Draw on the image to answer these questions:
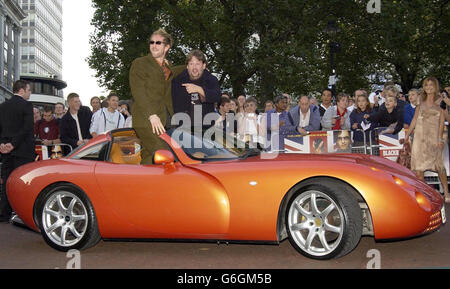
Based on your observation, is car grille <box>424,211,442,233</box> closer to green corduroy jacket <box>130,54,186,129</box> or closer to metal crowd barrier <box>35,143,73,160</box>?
green corduroy jacket <box>130,54,186,129</box>

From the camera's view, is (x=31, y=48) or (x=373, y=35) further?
(x=31, y=48)

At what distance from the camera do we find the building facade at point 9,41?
92188mm

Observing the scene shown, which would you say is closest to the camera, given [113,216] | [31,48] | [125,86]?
[113,216]

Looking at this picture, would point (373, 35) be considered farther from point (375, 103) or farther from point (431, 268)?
point (431, 268)

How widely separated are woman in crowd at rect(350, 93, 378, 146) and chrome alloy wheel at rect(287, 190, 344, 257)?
5.81 metres

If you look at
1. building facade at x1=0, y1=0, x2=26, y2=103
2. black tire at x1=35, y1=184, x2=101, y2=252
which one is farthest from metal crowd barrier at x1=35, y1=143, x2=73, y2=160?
building facade at x1=0, y1=0, x2=26, y2=103

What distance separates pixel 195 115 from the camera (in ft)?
20.6

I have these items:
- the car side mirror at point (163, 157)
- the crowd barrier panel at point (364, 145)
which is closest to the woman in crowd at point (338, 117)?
the crowd barrier panel at point (364, 145)

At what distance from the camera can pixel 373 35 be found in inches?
926

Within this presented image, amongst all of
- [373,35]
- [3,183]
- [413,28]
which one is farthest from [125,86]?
[3,183]

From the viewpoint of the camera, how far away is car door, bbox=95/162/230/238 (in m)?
5.14

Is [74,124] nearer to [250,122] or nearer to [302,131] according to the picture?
[250,122]

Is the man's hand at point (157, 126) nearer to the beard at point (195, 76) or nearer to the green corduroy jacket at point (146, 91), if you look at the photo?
the green corduroy jacket at point (146, 91)
